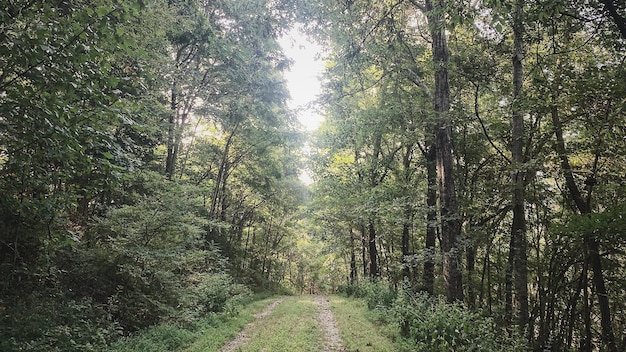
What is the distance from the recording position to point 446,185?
9984 mm

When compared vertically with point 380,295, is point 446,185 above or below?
above

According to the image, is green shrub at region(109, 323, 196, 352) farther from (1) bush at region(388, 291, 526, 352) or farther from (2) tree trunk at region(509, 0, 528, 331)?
(2) tree trunk at region(509, 0, 528, 331)

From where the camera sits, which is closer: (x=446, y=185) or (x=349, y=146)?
(x=446, y=185)

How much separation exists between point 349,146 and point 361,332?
39.0 ft

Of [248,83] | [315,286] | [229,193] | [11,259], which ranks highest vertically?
[248,83]

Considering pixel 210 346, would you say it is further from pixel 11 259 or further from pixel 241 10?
pixel 241 10

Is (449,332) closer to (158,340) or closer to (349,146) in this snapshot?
(158,340)

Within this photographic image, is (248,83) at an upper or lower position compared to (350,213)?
upper

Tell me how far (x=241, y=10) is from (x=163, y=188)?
26.0ft

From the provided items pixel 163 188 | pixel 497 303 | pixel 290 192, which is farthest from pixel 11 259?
pixel 290 192

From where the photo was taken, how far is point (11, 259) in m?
7.67

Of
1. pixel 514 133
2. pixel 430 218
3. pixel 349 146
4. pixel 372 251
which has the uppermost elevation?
pixel 349 146

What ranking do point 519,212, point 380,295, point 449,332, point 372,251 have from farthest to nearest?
point 372,251, point 380,295, point 519,212, point 449,332

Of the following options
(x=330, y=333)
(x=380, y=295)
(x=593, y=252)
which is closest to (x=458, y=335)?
(x=593, y=252)
